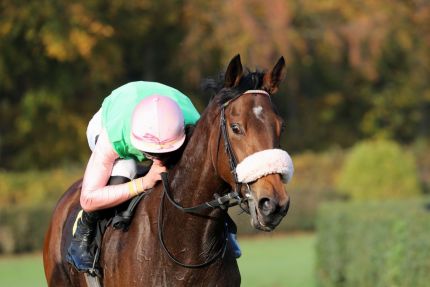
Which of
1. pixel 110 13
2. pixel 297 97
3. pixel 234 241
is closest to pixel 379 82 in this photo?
pixel 297 97

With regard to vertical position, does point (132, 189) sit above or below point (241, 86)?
below

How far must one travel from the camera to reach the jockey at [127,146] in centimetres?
596

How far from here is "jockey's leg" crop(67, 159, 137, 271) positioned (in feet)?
21.1

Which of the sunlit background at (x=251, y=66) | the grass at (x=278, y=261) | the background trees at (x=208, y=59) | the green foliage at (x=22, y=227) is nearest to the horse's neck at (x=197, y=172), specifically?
the grass at (x=278, y=261)

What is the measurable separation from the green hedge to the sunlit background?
10.6ft

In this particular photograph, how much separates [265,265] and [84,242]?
13099 millimetres

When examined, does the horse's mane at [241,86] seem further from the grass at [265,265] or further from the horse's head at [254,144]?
the grass at [265,265]

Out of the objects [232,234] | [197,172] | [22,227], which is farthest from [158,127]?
[22,227]

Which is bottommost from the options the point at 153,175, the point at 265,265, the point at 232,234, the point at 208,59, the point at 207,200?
the point at 265,265

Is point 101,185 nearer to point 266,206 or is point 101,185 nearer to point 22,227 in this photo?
point 266,206

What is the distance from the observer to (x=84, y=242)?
21.5 ft

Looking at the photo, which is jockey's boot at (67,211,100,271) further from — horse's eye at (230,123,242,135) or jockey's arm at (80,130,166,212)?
horse's eye at (230,123,242,135)

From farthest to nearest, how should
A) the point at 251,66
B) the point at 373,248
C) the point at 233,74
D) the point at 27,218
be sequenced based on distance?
the point at 27,218 → the point at 251,66 → the point at 373,248 → the point at 233,74

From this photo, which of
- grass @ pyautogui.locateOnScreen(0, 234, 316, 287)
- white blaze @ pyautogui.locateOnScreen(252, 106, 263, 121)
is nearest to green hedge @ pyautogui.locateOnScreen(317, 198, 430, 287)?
grass @ pyautogui.locateOnScreen(0, 234, 316, 287)
